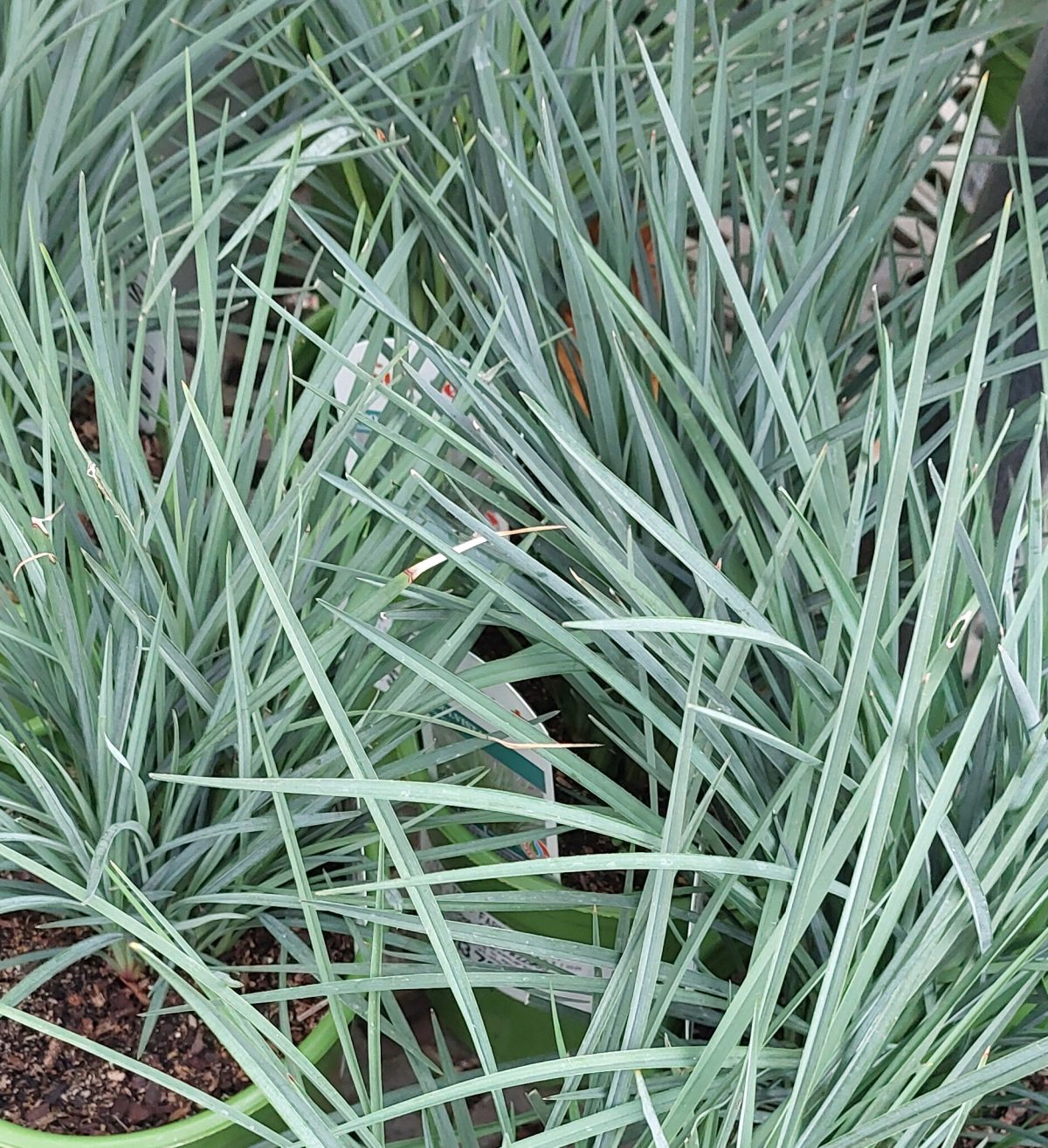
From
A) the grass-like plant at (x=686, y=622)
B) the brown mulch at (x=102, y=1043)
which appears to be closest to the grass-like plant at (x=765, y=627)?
the grass-like plant at (x=686, y=622)

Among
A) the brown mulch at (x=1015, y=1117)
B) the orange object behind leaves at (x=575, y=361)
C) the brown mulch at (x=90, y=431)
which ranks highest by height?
the orange object behind leaves at (x=575, y=361)

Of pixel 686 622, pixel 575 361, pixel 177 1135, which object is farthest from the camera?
pixel 575 361

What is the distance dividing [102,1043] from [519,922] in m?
0.16

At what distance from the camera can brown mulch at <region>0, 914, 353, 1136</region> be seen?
417 mm

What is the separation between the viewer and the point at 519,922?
464 mm

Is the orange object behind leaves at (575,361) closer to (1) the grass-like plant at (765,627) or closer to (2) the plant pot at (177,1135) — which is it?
(1) the grass-like plant at (765,627)

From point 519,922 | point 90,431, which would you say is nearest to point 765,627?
point 519,922

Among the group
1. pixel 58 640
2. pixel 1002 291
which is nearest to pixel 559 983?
pixel 58 640

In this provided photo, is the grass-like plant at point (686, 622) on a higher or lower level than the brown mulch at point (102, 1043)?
higher

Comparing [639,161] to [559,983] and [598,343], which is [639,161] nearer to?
[598,343]

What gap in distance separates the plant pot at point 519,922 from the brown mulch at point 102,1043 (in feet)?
0.20

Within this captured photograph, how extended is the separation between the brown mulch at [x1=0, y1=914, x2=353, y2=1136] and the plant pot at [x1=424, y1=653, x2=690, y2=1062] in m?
0.06

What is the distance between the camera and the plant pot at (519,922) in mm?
442

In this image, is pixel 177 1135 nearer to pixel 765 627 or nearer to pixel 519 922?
pixel 519 922
